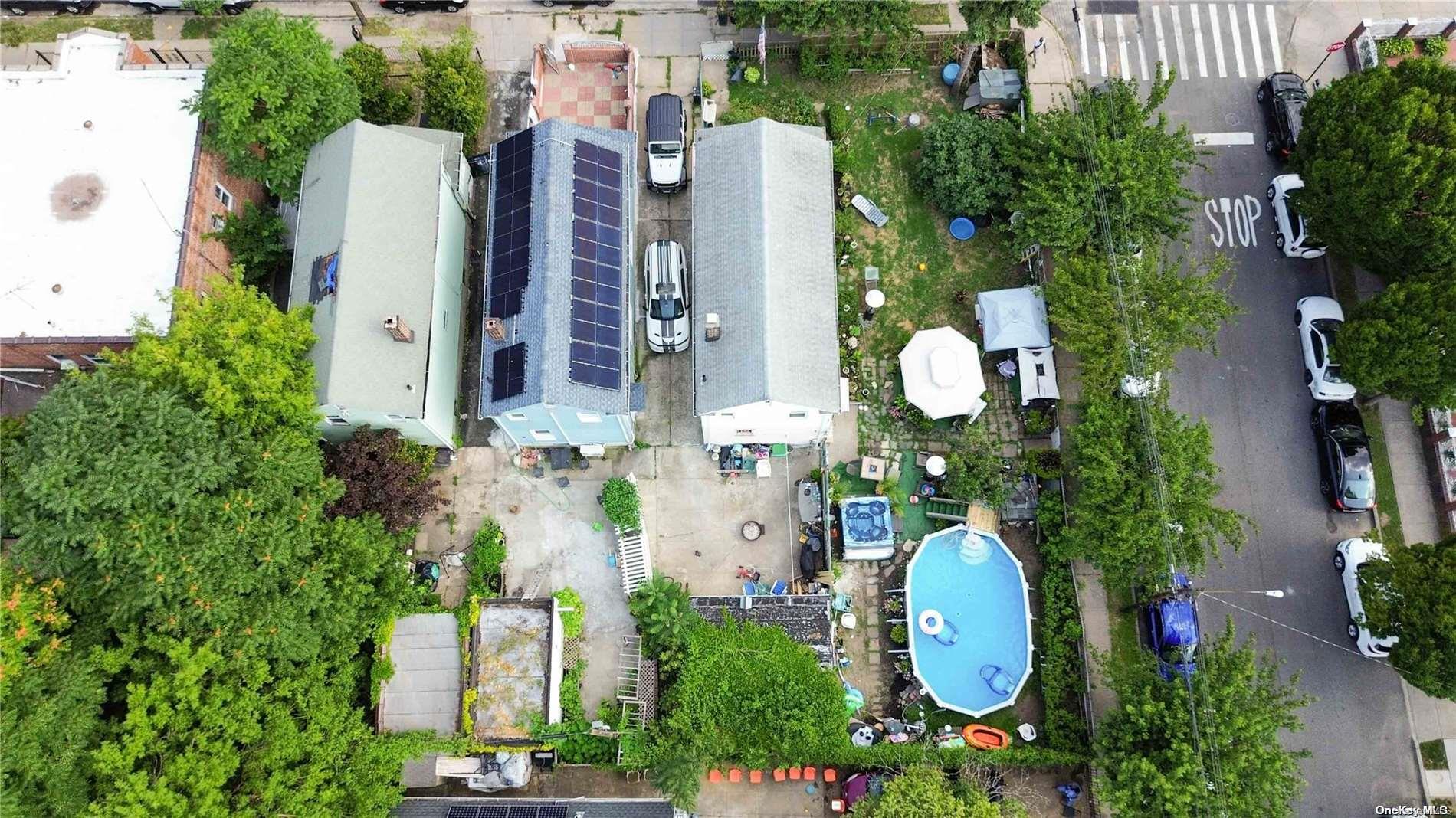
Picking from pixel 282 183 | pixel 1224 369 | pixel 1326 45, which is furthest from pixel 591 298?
pixel 1326 45

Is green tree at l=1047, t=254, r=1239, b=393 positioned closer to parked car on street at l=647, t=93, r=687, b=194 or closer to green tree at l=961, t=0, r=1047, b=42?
green tree at l=961, t=0, r=1047, b=42

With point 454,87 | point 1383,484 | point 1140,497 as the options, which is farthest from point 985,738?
point 454,87

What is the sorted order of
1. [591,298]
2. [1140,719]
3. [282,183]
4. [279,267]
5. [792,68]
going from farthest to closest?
[792,68]
[279,267]
[282,183]
[591,298]
[1140,719]

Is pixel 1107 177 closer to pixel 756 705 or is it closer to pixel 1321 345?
pixel 1321 345

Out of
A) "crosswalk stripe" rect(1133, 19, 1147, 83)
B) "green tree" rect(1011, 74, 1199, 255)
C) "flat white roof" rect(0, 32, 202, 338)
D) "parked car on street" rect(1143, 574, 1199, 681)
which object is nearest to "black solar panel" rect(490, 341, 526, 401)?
"flat white roof" rect(0, 32, 202, 338)

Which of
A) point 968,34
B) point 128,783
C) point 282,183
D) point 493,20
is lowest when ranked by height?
point 128,783

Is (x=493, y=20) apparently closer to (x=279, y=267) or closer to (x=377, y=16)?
(x=377, y=16)

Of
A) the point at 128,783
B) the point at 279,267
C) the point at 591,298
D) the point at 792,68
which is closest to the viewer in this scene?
the point at 128,783
